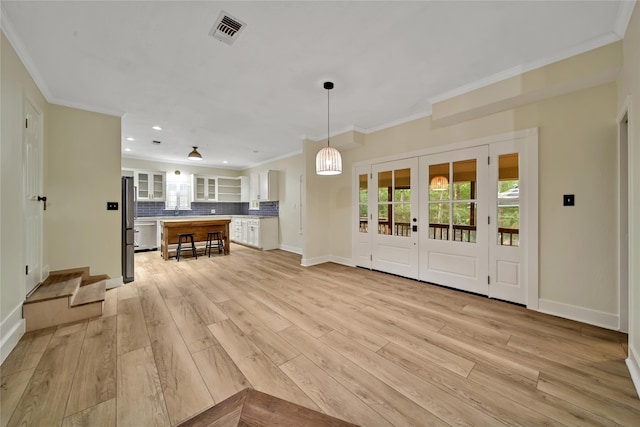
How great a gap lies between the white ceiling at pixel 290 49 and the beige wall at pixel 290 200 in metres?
2.85

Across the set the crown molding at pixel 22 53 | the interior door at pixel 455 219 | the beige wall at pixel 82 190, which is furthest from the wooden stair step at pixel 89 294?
the interior door at pixel 455 219

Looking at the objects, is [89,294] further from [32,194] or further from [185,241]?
[185,241]

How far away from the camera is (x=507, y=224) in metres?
3.01

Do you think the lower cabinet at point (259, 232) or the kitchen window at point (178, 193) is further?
the kitchen window at point (178, 193)

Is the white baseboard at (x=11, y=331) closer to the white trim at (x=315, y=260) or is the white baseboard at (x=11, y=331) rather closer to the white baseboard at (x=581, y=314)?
the white trim at (x=315, y=260)

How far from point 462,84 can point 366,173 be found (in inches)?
79.8

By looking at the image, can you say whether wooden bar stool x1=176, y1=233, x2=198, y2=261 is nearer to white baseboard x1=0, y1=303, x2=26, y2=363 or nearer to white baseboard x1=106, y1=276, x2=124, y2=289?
white baseboard x1=106, y1=276, x2=124, y2=289

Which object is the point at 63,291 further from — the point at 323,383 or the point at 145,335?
the point at 323,383

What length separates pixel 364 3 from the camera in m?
1.77

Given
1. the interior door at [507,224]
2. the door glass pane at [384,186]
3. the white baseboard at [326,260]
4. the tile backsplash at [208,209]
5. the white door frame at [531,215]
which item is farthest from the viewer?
the tile backsplash at [208,209]

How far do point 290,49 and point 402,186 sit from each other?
265 centimetres

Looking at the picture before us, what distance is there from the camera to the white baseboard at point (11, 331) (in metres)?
1.88

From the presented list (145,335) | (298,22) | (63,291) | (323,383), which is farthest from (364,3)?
(63,291)

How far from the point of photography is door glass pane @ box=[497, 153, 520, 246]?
9.64 ft
